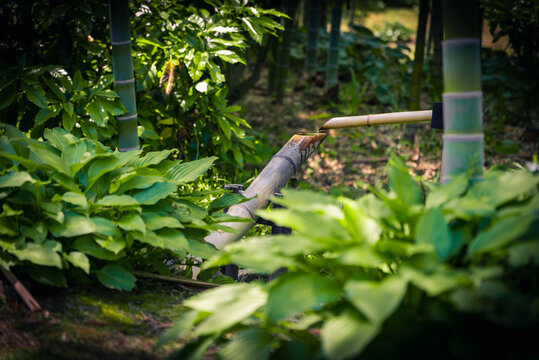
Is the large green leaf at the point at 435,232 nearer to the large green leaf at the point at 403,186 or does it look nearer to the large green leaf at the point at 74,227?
the large green leaf at the point at 403,186

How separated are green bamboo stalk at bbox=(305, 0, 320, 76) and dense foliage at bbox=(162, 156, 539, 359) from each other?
4863mm

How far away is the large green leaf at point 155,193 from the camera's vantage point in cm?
186

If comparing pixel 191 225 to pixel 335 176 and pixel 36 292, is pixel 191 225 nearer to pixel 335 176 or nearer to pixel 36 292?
pixel 36 292

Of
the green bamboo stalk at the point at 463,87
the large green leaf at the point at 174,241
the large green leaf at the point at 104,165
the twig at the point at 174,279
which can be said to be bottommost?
the twig at the point at 174,279

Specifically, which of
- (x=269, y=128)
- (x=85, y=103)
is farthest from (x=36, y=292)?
(x=269, y=128)

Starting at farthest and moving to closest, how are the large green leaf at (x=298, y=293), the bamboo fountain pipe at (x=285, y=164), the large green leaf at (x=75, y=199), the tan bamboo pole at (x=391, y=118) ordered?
the tan bamboo pole at (x=391, y=118), the bamboo fountain pipe at (x=285, y=164), the large green leaf at (x=75, y=199), the large green leaf at (x=298, y=293)

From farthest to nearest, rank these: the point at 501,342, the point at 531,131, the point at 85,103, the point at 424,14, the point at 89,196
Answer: the point at 531,131 → the point at 424,14 → the point at 85,103 → the point at 89,196 → the point at 501,342

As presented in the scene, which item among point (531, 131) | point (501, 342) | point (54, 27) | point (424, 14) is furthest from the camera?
point (531, 131)

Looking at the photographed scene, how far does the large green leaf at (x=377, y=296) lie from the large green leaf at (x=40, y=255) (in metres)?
0.97

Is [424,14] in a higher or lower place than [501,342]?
higher

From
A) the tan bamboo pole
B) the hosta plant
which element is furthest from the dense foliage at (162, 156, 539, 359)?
the tan bamboo pole

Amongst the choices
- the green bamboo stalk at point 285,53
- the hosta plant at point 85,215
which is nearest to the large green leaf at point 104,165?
the hosta plant at point 85,215

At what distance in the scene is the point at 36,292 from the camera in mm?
1742

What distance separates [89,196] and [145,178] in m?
0.22
